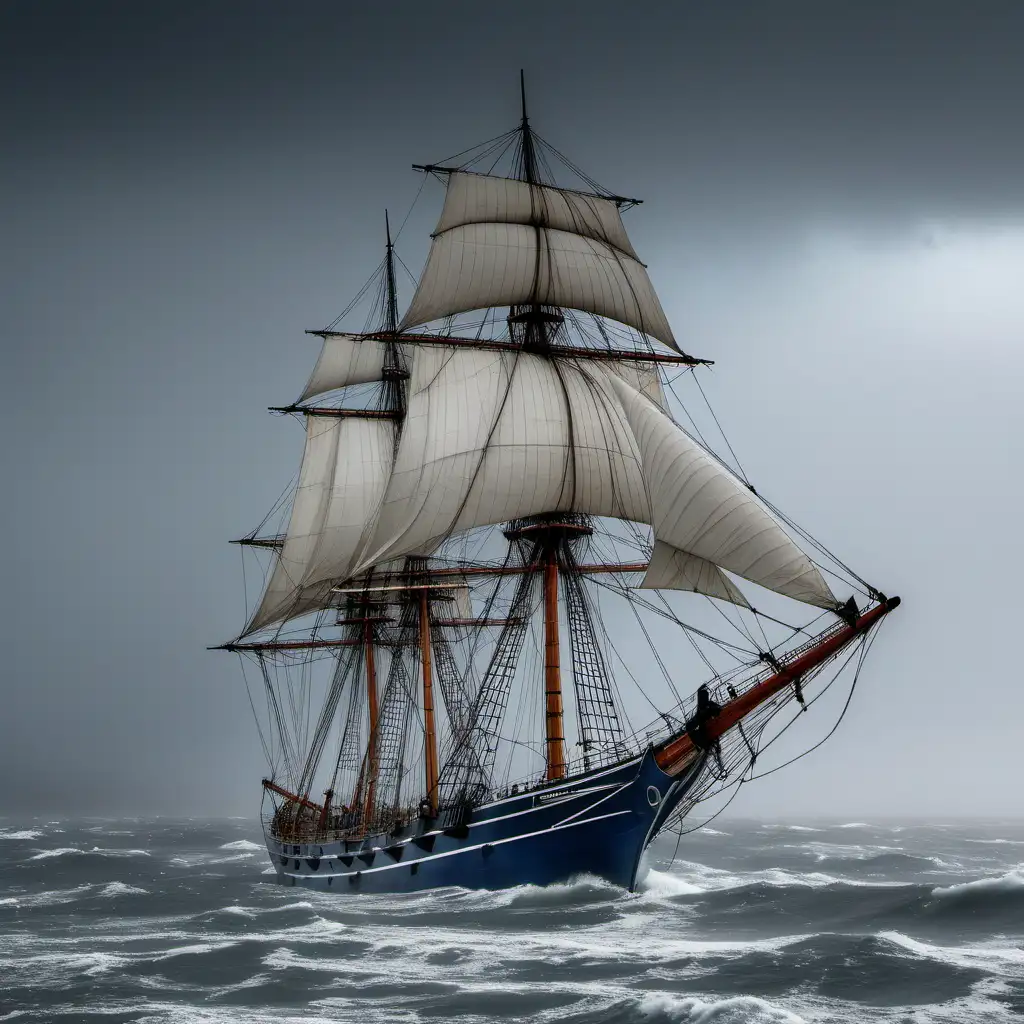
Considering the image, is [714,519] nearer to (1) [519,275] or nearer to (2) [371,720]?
(1) [519,275]

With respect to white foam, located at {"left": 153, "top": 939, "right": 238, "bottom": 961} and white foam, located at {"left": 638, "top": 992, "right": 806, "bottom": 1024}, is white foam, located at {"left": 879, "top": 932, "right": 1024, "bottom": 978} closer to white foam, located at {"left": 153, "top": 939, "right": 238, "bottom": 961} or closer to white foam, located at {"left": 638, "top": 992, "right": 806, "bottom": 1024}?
white foam, located at {"left": 638, "top": 992, "right": 806, "bottom": 1024}

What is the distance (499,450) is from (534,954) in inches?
851

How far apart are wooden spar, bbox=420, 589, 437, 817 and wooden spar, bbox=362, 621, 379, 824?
6988 millimetres

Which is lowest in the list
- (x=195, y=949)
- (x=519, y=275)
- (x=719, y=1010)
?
(x=719, y=1010)

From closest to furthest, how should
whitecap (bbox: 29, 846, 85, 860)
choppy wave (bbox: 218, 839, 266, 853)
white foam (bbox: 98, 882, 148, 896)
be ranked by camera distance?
white foam (bbox: 98, 882, 148, 896)
whitecap (bbox: 29, 846, 85, 860)
choppy wave (bbox: 218, 839, 266, 853)

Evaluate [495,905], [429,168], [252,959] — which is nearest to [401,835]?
[495,905]

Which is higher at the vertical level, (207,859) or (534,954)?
(207,859)

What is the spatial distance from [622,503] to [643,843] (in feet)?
48.3

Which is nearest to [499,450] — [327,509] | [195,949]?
[327,509]

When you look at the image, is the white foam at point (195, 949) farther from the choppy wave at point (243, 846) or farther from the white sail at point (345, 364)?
the choppy wave at point (243, 846)

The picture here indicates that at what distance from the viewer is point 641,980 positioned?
2634 cm

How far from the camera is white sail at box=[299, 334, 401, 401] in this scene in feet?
230

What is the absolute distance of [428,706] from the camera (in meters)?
52.1

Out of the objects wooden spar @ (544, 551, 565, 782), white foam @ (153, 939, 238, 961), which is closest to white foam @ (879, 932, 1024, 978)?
wooden spar @ (544, 551, 565, 782)
